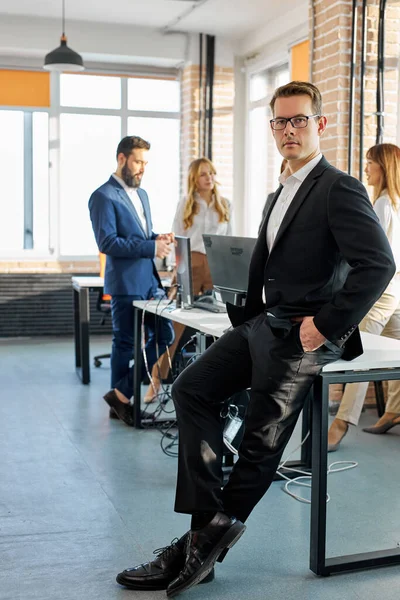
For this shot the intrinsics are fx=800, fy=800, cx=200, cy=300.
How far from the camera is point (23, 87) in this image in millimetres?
8695

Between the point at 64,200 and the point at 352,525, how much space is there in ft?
21.2

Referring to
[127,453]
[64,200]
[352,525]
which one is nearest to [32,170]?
[64,200]

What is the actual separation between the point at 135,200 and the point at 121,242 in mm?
363

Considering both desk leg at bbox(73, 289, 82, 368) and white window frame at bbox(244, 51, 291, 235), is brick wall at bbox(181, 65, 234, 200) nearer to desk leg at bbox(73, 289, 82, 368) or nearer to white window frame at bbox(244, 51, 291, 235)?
white window frame at bbox(244, 51, 291, 235)

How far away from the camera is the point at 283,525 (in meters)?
3.21

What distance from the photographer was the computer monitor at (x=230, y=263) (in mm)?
3691

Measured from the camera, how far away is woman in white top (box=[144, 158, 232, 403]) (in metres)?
5.48

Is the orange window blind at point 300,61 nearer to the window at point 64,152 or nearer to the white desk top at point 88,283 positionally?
the window at point 64,152

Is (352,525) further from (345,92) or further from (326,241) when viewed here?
(345,92)

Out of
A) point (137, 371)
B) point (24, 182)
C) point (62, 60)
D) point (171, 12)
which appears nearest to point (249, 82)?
point (171, 12)

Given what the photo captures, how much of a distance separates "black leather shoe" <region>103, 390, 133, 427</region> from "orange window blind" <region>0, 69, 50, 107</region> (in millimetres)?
4840

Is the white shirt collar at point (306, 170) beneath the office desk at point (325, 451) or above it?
above

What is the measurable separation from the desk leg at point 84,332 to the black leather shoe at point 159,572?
139 inches

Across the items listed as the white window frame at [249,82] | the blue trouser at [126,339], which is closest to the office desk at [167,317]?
the blue trouser at [126,339]
